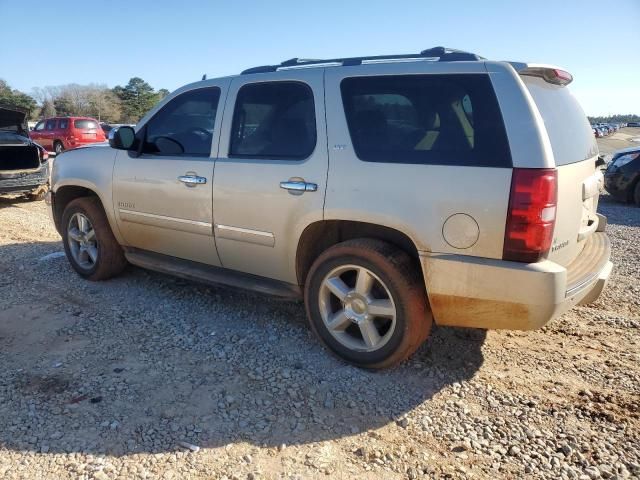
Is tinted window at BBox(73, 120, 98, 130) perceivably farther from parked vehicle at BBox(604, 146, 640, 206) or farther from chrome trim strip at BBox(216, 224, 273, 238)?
chrome trim strip at BBox(216, 224, 273, 238)

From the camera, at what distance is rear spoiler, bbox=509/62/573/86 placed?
2.73 metres

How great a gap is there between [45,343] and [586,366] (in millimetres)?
3785

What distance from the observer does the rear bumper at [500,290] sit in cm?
257

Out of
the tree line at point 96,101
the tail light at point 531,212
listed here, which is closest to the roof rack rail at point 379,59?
the tail light at point 531,212

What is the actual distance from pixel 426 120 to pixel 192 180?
188cm

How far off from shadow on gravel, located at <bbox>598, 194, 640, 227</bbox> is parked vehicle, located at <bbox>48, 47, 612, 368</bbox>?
5139 millimetres

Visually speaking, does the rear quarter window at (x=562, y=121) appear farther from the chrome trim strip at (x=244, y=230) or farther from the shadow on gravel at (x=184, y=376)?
the chrome trim strip at (x=244, y=230)

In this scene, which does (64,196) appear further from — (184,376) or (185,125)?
(184,376)

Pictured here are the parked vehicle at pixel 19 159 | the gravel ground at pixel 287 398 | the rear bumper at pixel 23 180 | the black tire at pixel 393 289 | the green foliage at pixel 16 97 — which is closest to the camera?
the gravel ground at pixel 287 398

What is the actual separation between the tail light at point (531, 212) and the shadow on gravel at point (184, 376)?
1.03m

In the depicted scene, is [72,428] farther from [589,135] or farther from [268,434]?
[589,135]

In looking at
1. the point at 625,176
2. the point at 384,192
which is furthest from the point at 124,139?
the point at 625,176

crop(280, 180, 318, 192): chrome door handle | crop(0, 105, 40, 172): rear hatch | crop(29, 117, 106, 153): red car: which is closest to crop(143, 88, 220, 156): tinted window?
crop(280, 180, 318, 192): chrome door handle

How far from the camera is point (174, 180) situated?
395 centimetres
